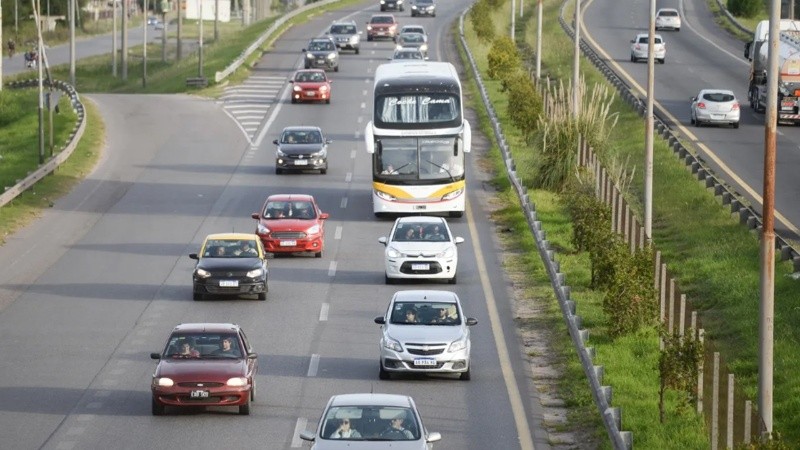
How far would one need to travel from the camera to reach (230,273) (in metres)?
34.2

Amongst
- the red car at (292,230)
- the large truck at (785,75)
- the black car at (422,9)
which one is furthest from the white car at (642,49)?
the red car at (292,230)

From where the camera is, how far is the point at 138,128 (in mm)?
67188

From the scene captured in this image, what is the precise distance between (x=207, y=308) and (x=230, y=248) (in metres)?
1.97

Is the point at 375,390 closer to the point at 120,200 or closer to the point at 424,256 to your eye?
the point at 424,256

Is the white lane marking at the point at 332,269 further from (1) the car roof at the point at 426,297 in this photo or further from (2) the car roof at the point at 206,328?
(2) the car roof at the point at 206,328

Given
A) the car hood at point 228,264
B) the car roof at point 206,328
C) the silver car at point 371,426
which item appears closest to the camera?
the silver car at point 371,426

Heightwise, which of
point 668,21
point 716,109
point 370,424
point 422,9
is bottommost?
point 716,109

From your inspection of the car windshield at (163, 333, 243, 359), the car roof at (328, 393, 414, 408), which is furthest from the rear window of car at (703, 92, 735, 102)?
the car roof at (328, 393, 414, 408)

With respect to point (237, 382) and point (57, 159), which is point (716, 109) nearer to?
point (57, 159)

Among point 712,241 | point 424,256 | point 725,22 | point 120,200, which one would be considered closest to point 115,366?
point 424,256

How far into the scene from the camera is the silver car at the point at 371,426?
19172 mm

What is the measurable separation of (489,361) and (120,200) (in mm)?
24050

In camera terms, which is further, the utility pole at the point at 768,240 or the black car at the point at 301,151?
the black car at the point at 301,151

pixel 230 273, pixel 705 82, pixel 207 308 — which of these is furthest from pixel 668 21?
pixel 207 308
